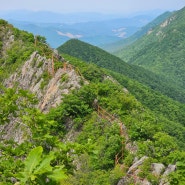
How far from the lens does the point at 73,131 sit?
20.7 meters

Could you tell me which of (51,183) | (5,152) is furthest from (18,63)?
(51,183)

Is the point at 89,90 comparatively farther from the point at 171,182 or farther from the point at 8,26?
the point at 8,26

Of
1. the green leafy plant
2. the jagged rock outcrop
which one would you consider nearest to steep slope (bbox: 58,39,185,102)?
the jagged rock outcrop

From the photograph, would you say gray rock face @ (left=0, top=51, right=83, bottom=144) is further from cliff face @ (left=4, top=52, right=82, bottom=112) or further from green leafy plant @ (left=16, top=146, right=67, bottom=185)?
green leafy plant @ (left=16, top=146, right=67, bottom=185)

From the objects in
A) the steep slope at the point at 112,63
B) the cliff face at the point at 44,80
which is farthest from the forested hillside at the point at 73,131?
the steep slope at the point at 112,63

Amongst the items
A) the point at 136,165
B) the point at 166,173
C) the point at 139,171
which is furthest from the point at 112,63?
the point at 166,173

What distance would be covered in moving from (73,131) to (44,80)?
648 centimetres

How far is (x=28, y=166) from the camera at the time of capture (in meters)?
5.33

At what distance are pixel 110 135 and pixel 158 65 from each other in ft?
589

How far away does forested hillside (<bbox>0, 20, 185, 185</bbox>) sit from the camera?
8758 millimetres

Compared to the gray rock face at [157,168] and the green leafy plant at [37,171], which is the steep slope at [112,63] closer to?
the gray rock face at [157,168]

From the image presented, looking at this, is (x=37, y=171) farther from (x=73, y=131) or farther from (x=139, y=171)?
(x=73, y=131)

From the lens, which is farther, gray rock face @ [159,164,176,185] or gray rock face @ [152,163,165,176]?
gray rock face @ [152,163,165,176]

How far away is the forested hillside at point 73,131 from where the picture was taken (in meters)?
8.76
